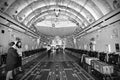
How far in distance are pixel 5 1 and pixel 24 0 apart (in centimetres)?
251

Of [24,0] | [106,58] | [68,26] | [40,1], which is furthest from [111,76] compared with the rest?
[68,26]

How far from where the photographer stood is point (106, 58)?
20.0 feet

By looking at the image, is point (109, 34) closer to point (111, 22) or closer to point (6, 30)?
point (111, 22)

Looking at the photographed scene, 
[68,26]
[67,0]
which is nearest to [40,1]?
[67,0]

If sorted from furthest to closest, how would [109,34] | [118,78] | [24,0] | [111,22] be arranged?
1. [24,0]
2. [109,34]
3. [111,22]
4. [118,78]

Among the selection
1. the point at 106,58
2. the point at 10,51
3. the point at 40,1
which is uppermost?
the point at 40,1

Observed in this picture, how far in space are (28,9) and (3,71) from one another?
894 cm

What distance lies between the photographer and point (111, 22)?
7680 mm

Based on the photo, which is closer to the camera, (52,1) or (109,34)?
(109,34)

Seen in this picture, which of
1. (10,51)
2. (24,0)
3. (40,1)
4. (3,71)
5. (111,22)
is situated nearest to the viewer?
(10,51)

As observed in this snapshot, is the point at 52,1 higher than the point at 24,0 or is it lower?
higher

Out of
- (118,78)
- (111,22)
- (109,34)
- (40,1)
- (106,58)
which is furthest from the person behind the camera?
(40,1)

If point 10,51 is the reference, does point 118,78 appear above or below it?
below

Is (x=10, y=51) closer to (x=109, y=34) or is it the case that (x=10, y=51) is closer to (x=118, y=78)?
(x=118, y=78)
